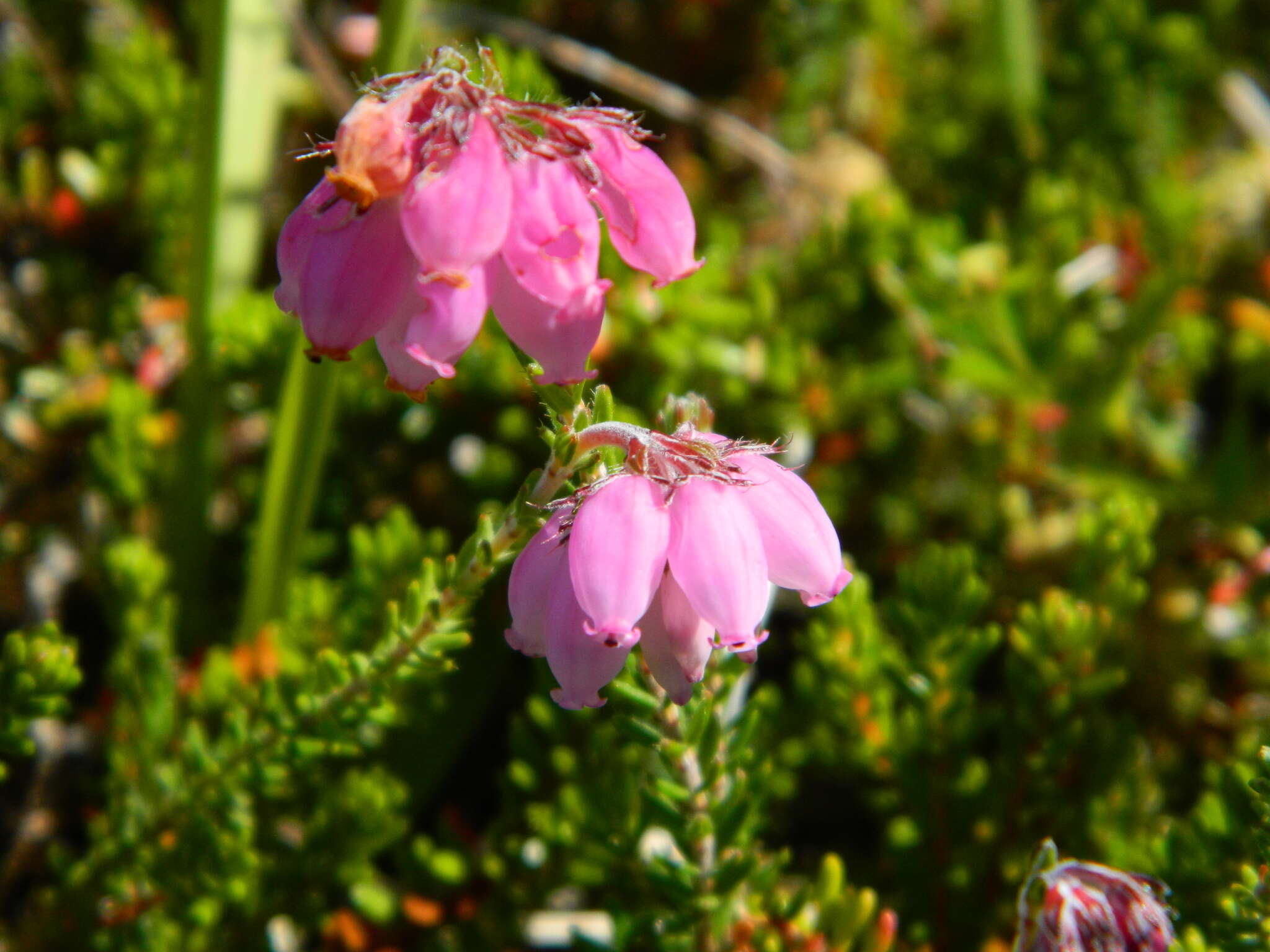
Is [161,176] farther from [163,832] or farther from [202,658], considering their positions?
[163,832]

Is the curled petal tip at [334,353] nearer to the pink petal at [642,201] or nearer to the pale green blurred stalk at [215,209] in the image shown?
the pink petal at [642,201]

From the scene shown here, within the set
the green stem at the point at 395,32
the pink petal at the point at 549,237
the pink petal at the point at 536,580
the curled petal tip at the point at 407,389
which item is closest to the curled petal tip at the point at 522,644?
the pink petal at the point at 536,580

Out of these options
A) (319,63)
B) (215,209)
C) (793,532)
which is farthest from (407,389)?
(319,63)

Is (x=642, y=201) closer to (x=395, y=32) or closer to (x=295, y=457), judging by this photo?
(x=395, y=32)

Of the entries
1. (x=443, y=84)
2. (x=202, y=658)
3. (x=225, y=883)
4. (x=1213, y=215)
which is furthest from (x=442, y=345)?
(x=1213, y=215)

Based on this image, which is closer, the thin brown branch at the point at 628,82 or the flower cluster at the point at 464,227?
the flower cluster at the point at 464,227
